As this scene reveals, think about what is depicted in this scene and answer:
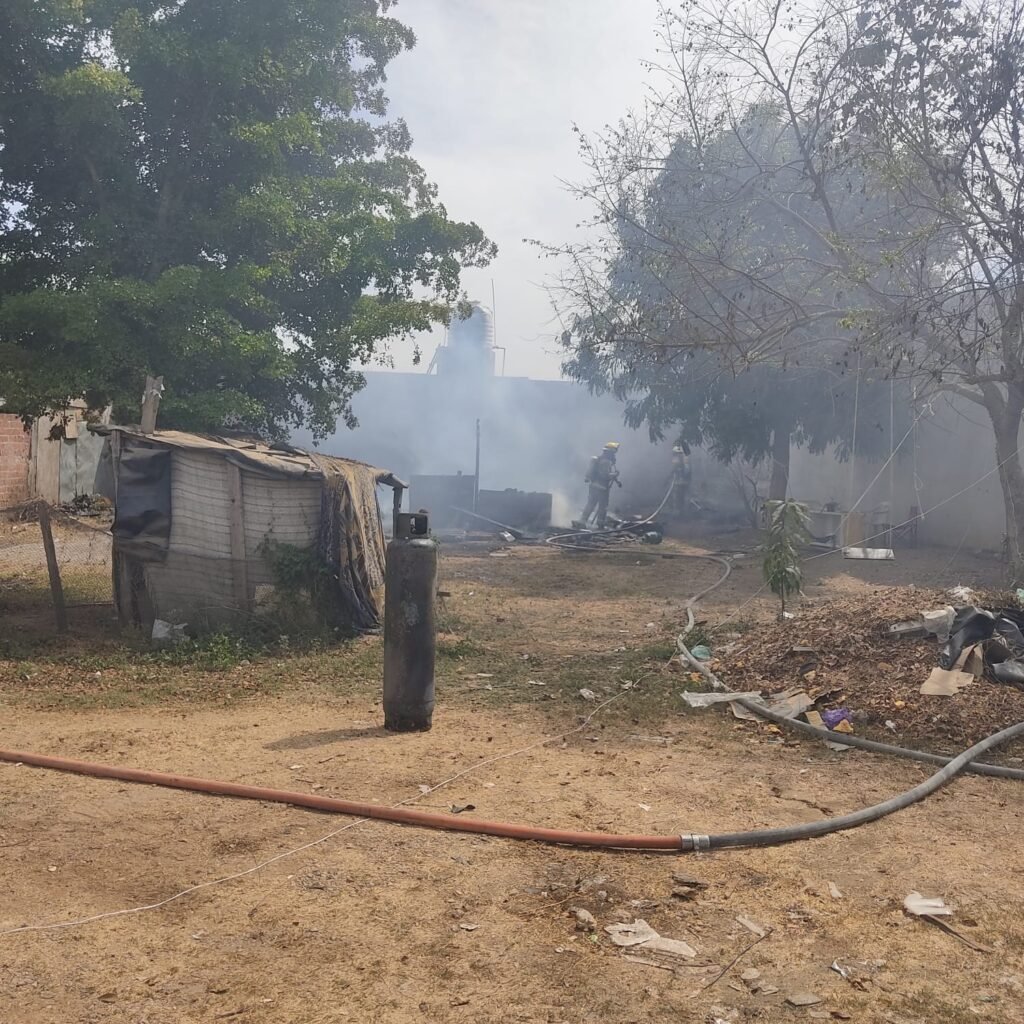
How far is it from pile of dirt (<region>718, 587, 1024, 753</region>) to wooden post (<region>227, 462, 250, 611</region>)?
4655mm

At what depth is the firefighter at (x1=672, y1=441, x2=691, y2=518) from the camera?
25.3m

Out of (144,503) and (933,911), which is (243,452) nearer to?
(144,503)

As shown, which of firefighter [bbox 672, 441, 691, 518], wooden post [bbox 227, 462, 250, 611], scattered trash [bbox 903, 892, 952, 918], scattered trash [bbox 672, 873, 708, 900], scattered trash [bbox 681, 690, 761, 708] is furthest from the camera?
firefighter [bbox 672, 441, 691, 518]

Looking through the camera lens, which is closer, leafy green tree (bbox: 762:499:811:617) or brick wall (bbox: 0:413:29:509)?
leafy green tree (bbox: 762:499:811:617)

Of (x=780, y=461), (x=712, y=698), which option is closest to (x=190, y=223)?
(x=712, y=698)

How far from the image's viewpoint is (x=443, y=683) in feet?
25.9

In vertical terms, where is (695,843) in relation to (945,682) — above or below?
below

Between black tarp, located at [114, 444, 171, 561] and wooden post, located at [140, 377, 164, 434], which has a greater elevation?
wooden post, located at [140, 377, 164, 434]

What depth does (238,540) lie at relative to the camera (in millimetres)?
8992

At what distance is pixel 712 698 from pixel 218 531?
4979mm

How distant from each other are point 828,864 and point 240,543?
6479mm

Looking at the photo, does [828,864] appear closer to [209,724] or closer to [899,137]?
[209,724]

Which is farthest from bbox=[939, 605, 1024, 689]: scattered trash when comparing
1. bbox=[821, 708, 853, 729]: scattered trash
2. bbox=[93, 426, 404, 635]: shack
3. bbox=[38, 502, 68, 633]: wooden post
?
bbox=[38, 502, 68, 633]: wooden post

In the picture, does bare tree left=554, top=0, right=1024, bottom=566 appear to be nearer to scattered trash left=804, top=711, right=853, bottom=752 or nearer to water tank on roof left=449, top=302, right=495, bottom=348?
scattered trash left=804, top=711, right=853, bottom=752
